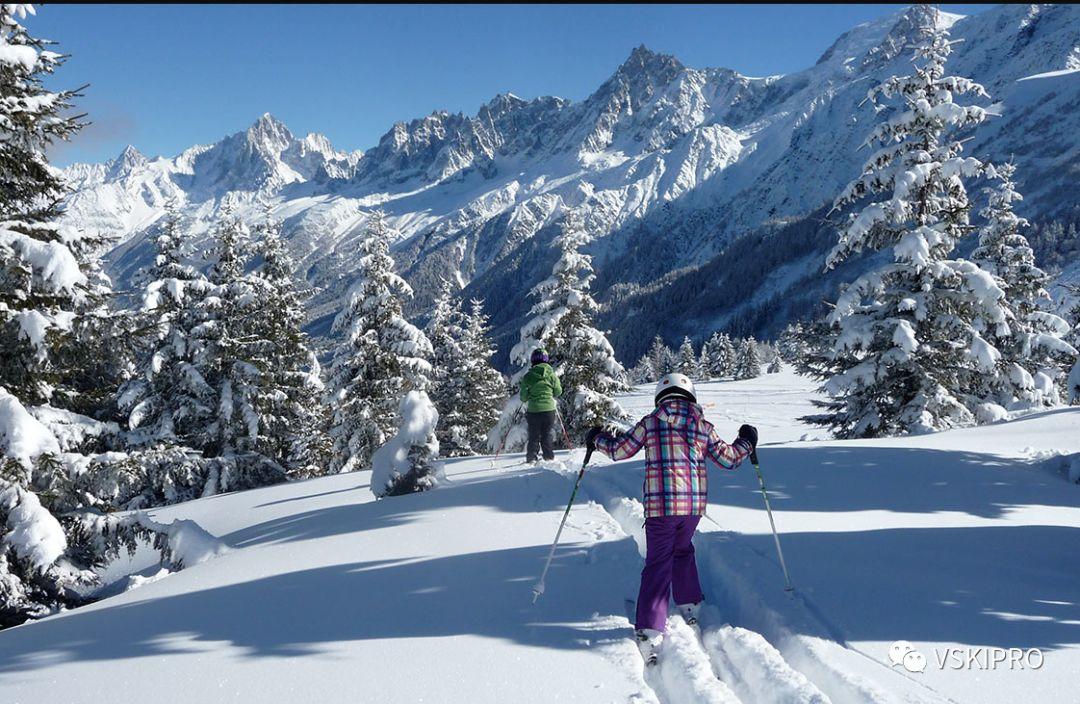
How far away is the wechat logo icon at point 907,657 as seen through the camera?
4016mm

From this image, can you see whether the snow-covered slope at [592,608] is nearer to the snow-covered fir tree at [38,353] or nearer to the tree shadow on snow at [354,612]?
the tree shadow on snow at [354,612]

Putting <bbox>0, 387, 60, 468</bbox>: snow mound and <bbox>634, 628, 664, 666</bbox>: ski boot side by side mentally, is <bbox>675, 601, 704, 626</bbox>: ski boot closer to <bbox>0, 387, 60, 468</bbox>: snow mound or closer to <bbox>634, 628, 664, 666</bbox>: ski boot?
<bbox>634, 628, 664, 666</bbox>: ski boot

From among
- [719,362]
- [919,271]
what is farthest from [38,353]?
[719,362]

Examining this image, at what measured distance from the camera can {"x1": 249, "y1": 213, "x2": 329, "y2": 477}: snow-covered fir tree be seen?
2034 cm

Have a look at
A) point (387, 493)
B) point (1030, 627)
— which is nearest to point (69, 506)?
point (387, 493)

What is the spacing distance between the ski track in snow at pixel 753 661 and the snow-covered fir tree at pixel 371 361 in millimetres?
18150

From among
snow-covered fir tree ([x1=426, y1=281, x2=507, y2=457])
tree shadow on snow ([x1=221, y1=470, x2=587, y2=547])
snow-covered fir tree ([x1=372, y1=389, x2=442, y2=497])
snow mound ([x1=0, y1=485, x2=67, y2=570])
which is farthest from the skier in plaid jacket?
snow-covered fir tree ([x1=426, y1=281, x2=507, y2=457])

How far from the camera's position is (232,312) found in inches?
790

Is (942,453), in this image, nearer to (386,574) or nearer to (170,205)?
(386,574)

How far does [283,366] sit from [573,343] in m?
11.4

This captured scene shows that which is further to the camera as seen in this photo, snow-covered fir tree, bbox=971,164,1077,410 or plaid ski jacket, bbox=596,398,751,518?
snow-covered fir tree, bbox=971,164,1077,410

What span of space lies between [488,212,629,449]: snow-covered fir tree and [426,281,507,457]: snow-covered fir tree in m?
10.9

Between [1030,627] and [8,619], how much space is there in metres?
11.5

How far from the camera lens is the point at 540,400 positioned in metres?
12.0
